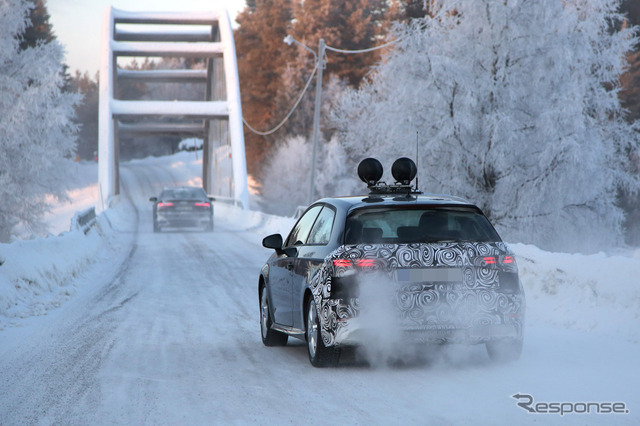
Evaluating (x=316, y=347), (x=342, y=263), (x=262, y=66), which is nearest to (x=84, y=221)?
(x=316, y=347)

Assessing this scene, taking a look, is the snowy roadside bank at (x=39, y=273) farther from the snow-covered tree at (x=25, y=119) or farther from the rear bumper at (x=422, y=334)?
the snow-covered tree at (x=25, y=119)

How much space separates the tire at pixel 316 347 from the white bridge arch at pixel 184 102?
127ft

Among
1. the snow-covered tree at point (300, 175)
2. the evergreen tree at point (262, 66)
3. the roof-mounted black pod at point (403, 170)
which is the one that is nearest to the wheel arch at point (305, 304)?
the roof-mounted black pod at point (403, 170)

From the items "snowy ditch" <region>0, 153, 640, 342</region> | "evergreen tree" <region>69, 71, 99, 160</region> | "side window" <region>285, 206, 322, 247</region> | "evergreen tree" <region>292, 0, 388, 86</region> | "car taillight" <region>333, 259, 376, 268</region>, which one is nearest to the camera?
"car taillight" <region>333, 259, 376, 268</region>

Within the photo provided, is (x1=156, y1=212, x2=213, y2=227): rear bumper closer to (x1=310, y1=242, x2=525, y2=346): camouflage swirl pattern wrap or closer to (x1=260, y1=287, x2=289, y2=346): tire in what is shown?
(x1=260, y1=287, x2=289, y2=346): tire

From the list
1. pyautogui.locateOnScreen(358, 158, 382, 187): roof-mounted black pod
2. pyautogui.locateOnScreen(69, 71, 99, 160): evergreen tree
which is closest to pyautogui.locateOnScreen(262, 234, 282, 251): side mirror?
pyautogui.locateOnScreen(358, 158, 382, 187): roof-mounted black pod

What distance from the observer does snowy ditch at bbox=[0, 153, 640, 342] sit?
975 cm

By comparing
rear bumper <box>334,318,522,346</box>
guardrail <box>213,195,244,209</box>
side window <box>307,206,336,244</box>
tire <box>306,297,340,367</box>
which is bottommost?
guardrail <box>213,195,244,209</box>

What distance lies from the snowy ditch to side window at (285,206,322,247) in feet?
10.1

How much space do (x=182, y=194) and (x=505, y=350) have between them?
28.7 m

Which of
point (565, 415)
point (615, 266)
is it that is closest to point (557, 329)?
point (615, 266)

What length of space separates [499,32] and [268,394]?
24574 millimetres

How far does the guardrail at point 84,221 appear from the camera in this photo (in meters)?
22.9

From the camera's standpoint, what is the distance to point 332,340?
7.37 m
